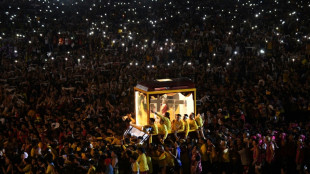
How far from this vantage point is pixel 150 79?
19328 millimetres

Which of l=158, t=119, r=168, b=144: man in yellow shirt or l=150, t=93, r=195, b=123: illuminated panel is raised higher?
l=150, t=93, r=195, b=123: illuminated panel

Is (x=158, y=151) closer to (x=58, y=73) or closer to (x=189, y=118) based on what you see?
(x=189, y=118)

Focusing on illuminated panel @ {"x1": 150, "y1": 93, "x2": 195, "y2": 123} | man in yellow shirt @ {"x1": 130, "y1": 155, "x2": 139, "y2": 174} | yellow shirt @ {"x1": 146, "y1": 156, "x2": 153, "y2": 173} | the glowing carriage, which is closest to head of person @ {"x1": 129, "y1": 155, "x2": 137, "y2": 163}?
man in yellow shirt @ {"x1": 130, "y1": 155, "x2": 139, "y2": 174}

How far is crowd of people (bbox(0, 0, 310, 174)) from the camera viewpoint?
32.5 feet

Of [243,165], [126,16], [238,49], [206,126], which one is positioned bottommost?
[243,165]

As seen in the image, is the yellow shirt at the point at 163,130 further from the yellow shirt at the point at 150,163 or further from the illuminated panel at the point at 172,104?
the yellow shirt at the point at 150,163

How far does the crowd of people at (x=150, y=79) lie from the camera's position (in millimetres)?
9906

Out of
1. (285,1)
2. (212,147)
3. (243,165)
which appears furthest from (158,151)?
(285,1)

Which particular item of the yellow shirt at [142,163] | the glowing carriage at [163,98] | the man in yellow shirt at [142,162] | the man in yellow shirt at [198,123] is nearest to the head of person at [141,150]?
the man in yellow shirt at [142,162]

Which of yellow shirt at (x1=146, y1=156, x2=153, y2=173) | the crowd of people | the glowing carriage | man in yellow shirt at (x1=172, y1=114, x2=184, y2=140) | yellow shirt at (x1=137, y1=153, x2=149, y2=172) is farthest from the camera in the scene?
the glowing carriage

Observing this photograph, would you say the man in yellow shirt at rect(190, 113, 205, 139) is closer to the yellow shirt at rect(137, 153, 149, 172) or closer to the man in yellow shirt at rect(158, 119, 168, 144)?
the man in yellow shirt at rect(158, 119, 168, 144)

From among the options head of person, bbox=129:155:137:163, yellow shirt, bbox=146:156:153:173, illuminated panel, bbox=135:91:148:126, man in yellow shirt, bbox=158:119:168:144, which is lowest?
yellow shirt, bbox=146:156:153:173

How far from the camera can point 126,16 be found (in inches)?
1278

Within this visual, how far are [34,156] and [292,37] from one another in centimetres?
1850
